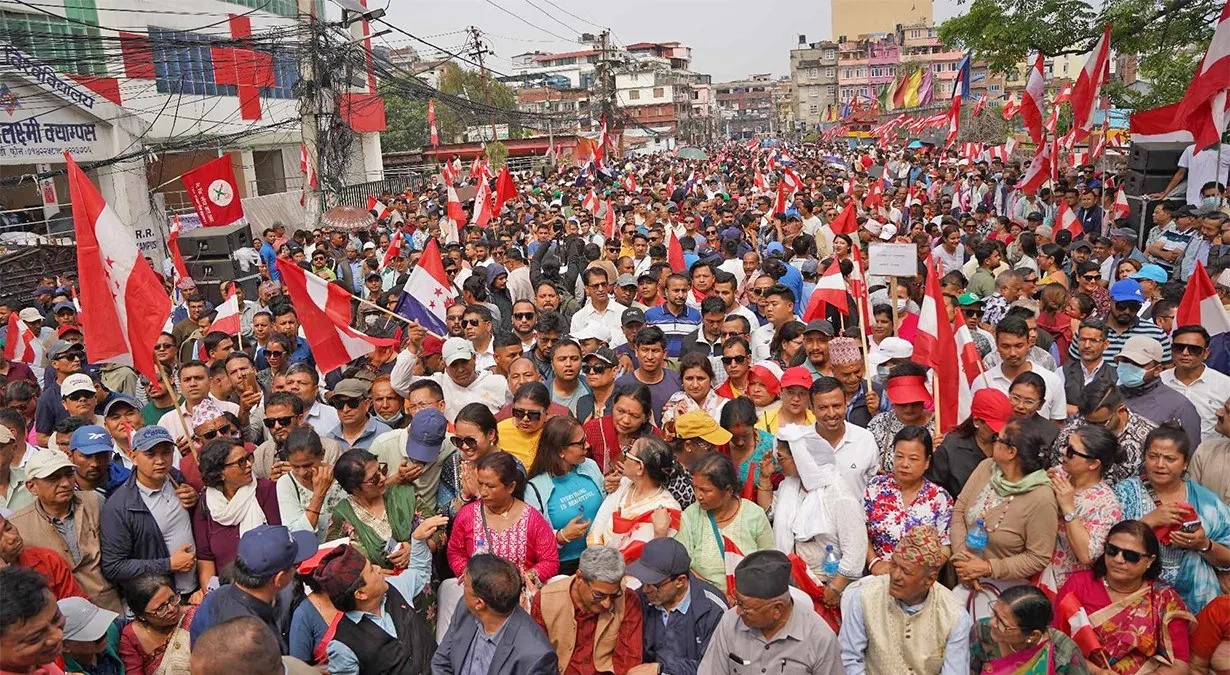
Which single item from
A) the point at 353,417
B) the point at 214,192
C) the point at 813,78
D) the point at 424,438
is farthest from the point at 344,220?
the point at 813,78

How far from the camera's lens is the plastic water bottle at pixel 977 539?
3.91 m

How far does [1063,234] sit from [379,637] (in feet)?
32.0

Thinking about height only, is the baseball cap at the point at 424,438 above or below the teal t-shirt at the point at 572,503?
above

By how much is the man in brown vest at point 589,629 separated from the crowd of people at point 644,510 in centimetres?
1

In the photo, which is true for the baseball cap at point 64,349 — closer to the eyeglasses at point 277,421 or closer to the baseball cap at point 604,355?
the eyeglasses at point 277,421

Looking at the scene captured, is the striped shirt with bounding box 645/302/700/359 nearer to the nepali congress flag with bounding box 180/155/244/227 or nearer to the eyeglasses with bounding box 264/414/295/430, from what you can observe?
the eyeglasses with bounding box 264/414/295/430

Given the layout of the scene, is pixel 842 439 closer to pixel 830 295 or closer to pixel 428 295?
pixel 830 295

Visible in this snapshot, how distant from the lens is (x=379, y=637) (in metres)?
3.60

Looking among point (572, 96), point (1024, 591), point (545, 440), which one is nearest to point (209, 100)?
point (545, 440)

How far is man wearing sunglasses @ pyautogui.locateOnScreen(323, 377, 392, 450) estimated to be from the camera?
208 inches

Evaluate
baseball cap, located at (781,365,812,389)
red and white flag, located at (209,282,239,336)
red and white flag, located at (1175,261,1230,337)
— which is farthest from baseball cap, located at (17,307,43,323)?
red and white flag, located at (1175,261,1230,337)

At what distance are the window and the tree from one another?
1761 centimetres

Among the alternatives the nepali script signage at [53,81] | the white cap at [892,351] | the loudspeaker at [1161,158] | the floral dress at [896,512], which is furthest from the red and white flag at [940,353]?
the nepali script signage at [53,81]

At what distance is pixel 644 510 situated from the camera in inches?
164
